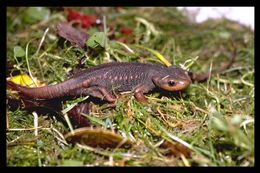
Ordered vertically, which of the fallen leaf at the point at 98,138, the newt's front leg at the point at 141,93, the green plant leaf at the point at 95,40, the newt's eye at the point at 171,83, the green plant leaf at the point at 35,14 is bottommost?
the fallen leaf at the point at 98,138

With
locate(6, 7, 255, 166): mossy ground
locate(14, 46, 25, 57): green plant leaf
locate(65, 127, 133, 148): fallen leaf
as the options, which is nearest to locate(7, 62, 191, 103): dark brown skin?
locate(6, 7, 255, 166): mossy ground

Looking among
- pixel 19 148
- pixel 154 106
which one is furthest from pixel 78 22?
pixel 19 148

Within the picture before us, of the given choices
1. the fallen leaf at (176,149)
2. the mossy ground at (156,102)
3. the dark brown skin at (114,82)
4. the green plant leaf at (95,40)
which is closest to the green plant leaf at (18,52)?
the mossy ground at (156,102)

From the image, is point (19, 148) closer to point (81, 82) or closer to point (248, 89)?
point (81, 82)

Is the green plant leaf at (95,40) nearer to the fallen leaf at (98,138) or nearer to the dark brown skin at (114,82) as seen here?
the dark brown skin at (114,82)

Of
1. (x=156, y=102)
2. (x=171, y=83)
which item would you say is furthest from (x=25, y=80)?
(x=171, y=83)

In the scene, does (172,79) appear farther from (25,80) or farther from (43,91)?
(25,80)

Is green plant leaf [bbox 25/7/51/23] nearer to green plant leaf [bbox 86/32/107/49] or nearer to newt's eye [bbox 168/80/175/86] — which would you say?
green plant leaf [bbox 86/32/107/49]
